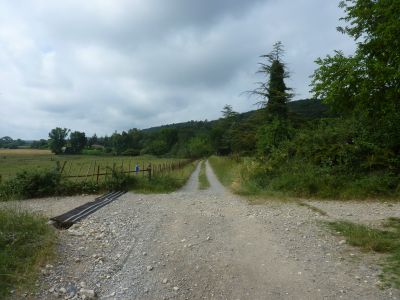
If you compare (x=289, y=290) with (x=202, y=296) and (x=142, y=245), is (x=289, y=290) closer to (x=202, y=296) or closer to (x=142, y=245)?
(x=202, y=296)

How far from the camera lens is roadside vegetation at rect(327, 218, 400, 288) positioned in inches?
194

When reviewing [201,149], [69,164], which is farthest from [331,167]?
[201,149]

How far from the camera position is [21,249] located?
589 cm

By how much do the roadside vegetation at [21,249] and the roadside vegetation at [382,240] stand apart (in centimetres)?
540

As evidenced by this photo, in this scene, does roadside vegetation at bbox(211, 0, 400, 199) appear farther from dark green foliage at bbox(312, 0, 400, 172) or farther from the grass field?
the grass field

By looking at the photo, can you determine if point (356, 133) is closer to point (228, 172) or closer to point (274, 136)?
point (274, 136)

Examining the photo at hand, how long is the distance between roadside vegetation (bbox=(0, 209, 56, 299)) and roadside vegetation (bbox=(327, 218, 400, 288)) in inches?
213

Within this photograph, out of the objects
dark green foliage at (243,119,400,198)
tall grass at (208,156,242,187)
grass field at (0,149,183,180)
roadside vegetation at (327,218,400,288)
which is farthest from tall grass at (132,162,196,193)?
roadside vegetation at (327,218,400,288)

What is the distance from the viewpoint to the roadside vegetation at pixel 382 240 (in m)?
4.92

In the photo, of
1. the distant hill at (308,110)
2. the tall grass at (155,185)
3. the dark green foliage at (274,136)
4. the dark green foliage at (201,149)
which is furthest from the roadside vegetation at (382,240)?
the dark green foliage at (201,149)

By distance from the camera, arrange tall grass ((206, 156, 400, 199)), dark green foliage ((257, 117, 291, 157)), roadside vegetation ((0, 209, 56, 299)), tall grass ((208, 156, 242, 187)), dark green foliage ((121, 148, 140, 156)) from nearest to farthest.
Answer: roadside vegetation ((0, 209, 56, 299)), tall grass ((206, 156, 400, 199)), dark green foliage ((257, 117, 291, 157)), tall grass ((208, 156, 242, 187)), dark green foliage ((121, 148, 140, 156))

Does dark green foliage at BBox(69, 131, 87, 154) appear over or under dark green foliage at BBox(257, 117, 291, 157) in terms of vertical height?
over

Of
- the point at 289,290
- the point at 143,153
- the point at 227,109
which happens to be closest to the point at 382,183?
the point at 289,290

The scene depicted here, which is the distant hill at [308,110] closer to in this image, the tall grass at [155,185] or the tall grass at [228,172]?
the tall grass at [228,172]
